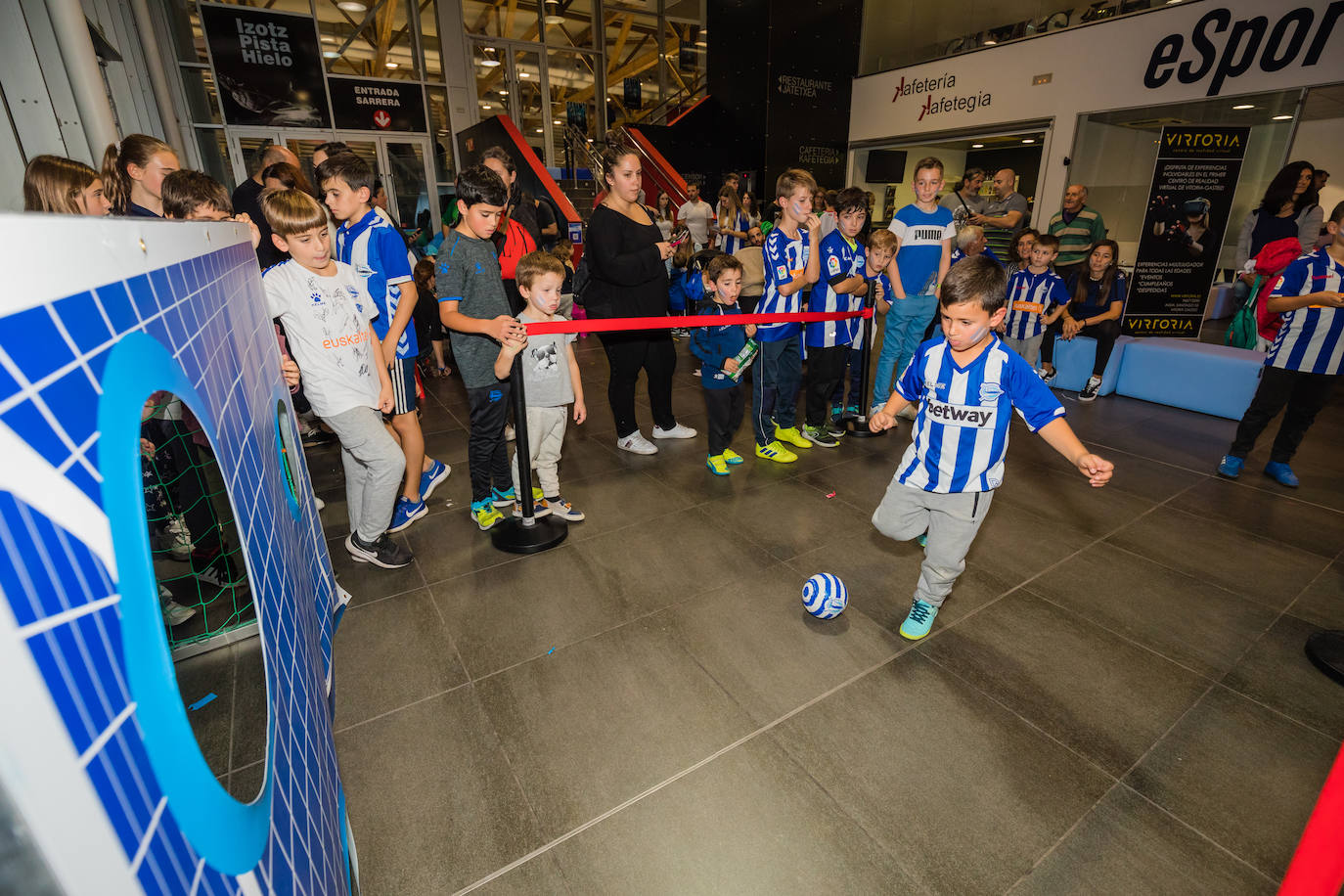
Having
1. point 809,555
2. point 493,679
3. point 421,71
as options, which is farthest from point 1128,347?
point 421,71

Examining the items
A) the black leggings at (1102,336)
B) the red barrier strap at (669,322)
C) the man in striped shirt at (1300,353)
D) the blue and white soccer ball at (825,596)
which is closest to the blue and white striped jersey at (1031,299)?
the black leggings at (1102,336)

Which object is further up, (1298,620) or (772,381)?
(772,381)

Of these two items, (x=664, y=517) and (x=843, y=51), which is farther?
(x=843, y=51)

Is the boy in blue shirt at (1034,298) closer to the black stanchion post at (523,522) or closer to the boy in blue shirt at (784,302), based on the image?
the boy in blue shirt at (784,302)

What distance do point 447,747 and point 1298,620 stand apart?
3384 mm

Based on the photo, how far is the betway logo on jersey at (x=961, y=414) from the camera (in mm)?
2219

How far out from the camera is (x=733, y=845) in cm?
168

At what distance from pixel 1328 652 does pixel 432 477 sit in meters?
4.24

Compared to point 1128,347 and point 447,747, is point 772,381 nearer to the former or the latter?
point 447,747

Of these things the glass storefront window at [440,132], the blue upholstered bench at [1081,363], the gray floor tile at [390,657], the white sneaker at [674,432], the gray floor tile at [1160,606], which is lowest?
the gray floor tile at [1160,606]

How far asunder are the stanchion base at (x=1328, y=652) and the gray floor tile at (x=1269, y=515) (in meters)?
1.00

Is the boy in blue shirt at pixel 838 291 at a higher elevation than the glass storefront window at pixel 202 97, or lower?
lower

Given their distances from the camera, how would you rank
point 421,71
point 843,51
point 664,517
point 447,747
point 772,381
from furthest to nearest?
1. point 843,51
2. point 421,71
3. point 772,381
4. point 664,517
5. point 447,747

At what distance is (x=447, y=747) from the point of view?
1.97 meters
